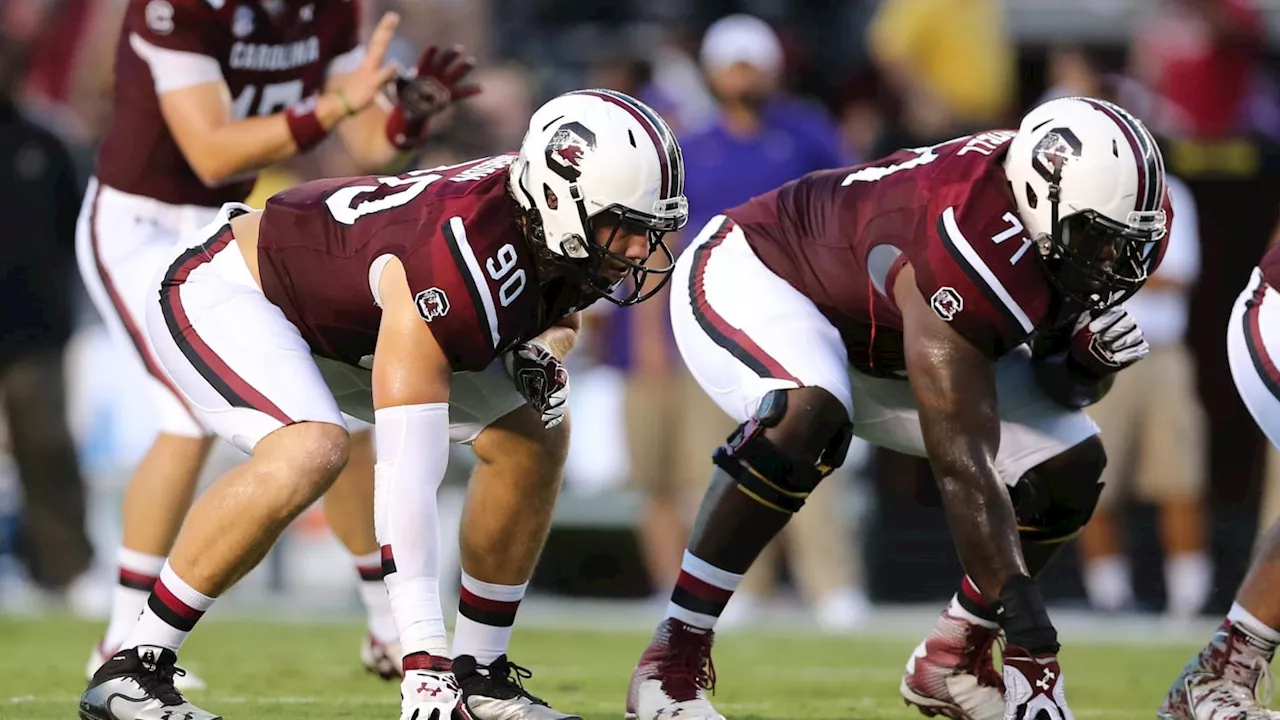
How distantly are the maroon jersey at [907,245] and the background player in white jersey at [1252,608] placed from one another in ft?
1.96

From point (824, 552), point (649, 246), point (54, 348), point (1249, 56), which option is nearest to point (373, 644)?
point (649, 246)

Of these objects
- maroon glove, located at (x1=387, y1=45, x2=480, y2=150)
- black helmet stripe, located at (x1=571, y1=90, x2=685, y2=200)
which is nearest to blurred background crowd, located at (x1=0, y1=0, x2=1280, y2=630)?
maroon glove, located at (x1=387, y1=45, x2=480, y2=150)

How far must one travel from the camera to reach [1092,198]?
4.71 meters

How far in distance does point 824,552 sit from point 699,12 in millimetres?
4518

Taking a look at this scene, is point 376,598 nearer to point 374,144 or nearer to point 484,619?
point 484,619

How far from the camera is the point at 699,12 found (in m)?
12.8

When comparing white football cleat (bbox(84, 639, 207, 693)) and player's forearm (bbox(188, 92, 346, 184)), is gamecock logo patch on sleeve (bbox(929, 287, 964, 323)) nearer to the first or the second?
player's forearm (bbox(188, 92, 346, 184))

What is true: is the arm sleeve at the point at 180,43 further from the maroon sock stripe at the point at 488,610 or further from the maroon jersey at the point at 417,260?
the maroon sock stripe at the point at 488,610

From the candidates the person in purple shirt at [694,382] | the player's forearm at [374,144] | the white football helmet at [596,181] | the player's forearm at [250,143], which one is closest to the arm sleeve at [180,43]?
the player's forearm at [250,143]

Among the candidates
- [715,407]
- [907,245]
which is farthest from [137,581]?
[715,407]

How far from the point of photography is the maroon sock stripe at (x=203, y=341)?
4793mm

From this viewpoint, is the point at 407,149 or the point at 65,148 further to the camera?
the point at 65,148

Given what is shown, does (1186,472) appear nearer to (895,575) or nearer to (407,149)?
(895,575)

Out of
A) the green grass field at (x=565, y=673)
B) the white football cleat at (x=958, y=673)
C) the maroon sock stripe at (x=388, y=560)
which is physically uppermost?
the maroon sock stripe at (x=388, y=560)
